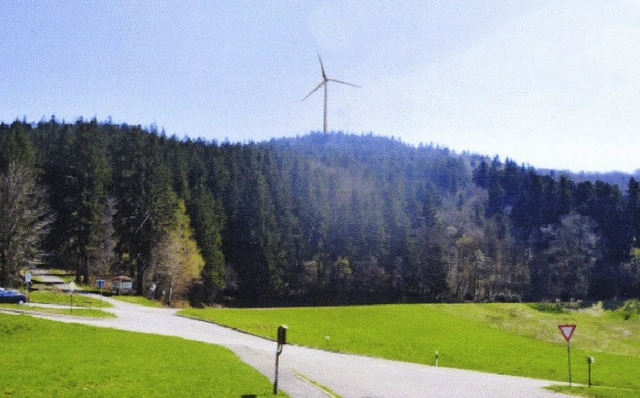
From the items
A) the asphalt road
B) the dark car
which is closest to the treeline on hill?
the dark car

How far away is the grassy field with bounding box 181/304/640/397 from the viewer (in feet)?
130

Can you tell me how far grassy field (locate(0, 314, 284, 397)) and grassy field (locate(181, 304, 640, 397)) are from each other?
15422mm

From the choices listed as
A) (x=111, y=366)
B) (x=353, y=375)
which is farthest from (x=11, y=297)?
(x=353, y=375)

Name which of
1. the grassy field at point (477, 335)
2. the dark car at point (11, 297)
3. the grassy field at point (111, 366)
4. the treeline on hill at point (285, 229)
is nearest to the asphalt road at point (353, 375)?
the grassy field at point (111, 366)

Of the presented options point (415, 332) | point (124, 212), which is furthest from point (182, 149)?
point (415, 332)

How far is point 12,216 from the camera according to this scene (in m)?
66.2

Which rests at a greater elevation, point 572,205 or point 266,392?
point 572,205

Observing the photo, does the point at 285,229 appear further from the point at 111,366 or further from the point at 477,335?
the point at 111,366

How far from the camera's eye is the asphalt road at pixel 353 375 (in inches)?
885

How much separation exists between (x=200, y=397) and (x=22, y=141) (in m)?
74.5

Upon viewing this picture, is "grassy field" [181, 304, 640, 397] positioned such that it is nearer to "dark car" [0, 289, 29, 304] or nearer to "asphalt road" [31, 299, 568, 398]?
"asphalt road" [31, 299, 568, 398]

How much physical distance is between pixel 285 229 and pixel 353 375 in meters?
99.1

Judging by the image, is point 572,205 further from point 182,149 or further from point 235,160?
point 182,149

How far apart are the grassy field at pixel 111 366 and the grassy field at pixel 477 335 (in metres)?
15.4
